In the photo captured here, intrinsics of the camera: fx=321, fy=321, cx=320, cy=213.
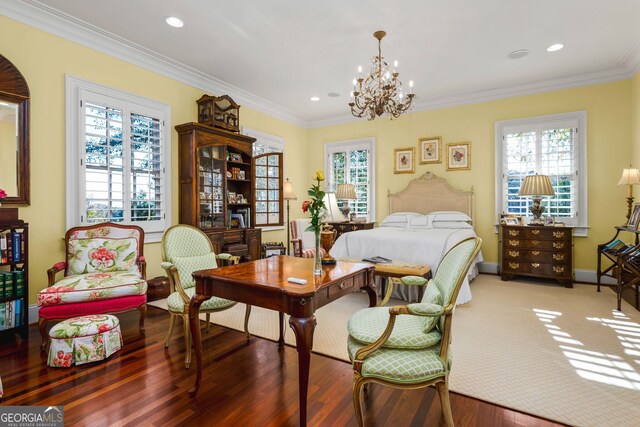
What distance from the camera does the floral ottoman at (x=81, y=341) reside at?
241 centimetres

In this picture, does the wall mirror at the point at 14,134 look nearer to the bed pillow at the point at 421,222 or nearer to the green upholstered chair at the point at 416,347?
the green upholstered chair at the point at 416,347

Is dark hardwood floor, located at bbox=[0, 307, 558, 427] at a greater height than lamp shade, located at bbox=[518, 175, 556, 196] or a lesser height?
lesser

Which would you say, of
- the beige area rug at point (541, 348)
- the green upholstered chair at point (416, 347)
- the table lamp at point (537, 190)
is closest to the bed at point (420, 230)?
the beige area rug at point (541, 348)

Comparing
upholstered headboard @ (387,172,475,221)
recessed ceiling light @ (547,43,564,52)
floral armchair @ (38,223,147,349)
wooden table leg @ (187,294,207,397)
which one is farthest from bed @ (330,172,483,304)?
wooden table leg @ (187,294,207,397)

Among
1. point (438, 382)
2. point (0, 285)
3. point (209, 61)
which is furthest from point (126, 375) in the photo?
point (209, 61)

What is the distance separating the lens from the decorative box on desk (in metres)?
4.72

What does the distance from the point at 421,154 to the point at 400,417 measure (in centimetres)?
528

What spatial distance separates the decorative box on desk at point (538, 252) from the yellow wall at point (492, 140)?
1.86 ft

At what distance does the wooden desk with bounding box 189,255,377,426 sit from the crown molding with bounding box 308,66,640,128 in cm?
484

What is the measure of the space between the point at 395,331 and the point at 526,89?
215 inches

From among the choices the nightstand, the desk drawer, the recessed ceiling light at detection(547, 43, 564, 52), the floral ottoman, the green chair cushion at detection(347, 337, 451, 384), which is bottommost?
the floral ottoman

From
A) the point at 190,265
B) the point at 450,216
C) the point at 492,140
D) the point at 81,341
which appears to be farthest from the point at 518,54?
the point at 81,341

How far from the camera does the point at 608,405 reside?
196cm

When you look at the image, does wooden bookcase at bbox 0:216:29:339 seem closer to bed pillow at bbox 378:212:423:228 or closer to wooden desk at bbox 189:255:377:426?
wooden desk at bbox 189:255:377:426
